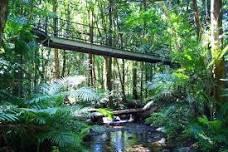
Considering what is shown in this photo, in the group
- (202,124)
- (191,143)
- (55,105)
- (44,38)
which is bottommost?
(191,143)

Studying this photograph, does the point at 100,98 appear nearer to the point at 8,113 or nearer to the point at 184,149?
the point at 184,149

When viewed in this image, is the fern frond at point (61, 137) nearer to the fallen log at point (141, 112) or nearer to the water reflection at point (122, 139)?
the water reflection at point (122, 139)

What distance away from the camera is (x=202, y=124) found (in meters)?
8.57

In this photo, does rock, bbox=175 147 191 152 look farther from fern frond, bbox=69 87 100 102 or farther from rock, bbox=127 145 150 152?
fern frond, bbox=69 87 100 102

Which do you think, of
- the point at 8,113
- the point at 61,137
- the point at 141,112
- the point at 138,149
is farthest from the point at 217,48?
the point at 141,112

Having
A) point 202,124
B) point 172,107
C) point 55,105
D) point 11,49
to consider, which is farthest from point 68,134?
point 172,107

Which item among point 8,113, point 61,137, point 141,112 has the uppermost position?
point 8,113

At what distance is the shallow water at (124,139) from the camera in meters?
9.62

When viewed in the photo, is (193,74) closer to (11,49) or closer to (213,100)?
(213,100)

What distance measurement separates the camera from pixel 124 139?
11.4m

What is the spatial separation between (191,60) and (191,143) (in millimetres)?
2041

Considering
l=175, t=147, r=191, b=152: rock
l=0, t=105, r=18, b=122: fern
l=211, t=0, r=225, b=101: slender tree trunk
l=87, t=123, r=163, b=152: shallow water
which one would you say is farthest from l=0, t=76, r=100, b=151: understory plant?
l=211, t=0, r=225, b=101: slender tree trunk

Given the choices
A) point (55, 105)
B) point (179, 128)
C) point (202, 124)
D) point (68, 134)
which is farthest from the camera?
point (179, 128)

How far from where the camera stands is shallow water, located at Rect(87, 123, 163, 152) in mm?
9617
